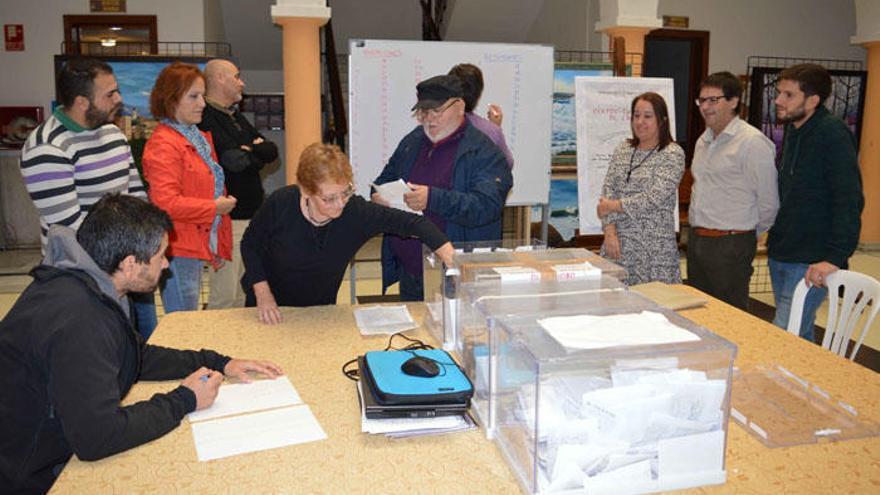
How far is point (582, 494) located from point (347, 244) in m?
1.40

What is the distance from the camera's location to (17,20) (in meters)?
6.69

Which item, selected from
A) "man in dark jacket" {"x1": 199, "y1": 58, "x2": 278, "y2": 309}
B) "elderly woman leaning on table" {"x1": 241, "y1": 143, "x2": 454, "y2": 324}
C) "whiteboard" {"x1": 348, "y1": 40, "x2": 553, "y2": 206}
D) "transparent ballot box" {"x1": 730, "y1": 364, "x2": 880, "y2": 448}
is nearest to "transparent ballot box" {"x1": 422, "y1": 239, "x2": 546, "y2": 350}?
"elderly woman leaning on table" {"x1": 241, "y1": 143, "x2": 454, "y2": 324}

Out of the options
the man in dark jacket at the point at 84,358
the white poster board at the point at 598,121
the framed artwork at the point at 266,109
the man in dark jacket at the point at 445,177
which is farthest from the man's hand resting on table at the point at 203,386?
the framed artwork at the point at 266,109

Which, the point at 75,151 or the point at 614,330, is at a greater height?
the point at 75,151

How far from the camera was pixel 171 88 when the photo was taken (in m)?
2.91

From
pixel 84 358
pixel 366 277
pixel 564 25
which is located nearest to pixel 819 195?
pixel 84 358

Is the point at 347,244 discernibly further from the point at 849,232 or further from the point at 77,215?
the point at 849,232

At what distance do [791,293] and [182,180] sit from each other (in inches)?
104

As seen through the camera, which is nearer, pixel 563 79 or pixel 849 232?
pixel 849 232

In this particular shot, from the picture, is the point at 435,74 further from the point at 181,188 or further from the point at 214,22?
the point at 214,22

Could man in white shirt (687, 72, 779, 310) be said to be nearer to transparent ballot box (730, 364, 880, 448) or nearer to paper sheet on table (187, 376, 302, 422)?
transparent ballot box (730, 364, 880, 448)

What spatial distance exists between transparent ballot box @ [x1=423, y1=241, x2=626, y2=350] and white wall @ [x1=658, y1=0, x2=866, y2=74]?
623 centimetres

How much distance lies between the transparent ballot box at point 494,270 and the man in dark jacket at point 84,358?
2.17 feet

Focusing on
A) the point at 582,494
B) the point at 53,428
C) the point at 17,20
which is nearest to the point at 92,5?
the point at 17,20
